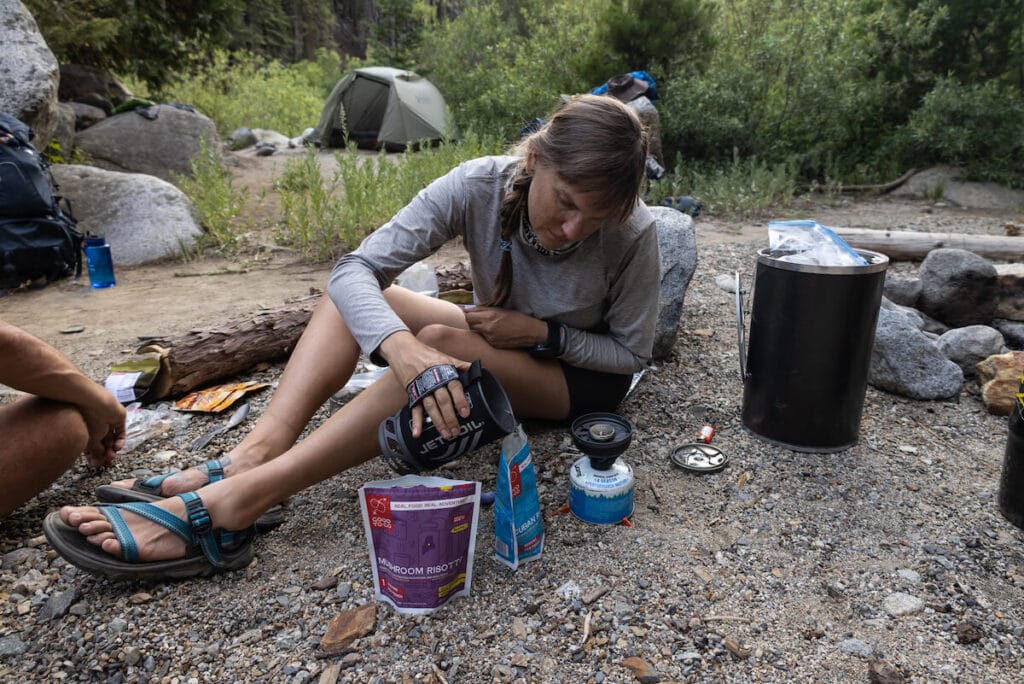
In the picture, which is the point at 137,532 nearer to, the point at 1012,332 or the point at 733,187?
the point at 1012,332

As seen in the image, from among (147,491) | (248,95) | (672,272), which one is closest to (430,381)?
(147,491)

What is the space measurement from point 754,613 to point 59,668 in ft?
5.26

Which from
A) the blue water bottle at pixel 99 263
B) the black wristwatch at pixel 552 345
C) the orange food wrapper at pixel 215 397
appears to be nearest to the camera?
the black wristwatch at pixel 552 345

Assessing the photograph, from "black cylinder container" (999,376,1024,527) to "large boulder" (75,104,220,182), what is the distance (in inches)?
291

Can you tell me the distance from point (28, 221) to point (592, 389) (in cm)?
391

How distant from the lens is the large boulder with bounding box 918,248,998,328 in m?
3.63

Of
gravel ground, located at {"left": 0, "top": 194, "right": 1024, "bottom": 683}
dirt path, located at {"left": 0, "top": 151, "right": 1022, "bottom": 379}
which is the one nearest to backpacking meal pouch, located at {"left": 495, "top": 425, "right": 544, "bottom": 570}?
gravel ground, located at {"left": 0, "top": 194, "right": 1024, "bottom": 683}

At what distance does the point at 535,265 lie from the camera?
2.20 metres

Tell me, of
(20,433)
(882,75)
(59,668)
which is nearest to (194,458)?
(20,433)

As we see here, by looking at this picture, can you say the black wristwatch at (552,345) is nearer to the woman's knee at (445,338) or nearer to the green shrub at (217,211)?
the woman's knee at (445,338)

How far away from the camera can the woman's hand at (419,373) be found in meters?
1.71

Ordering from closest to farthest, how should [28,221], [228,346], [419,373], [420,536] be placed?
1. [420,536]
2. [419,373]
3. [228,346]
4. [28,221]

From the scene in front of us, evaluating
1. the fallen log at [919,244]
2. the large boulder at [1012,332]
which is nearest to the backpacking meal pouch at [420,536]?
the large boulder at [1012,332]

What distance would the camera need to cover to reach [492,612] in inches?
70.6
